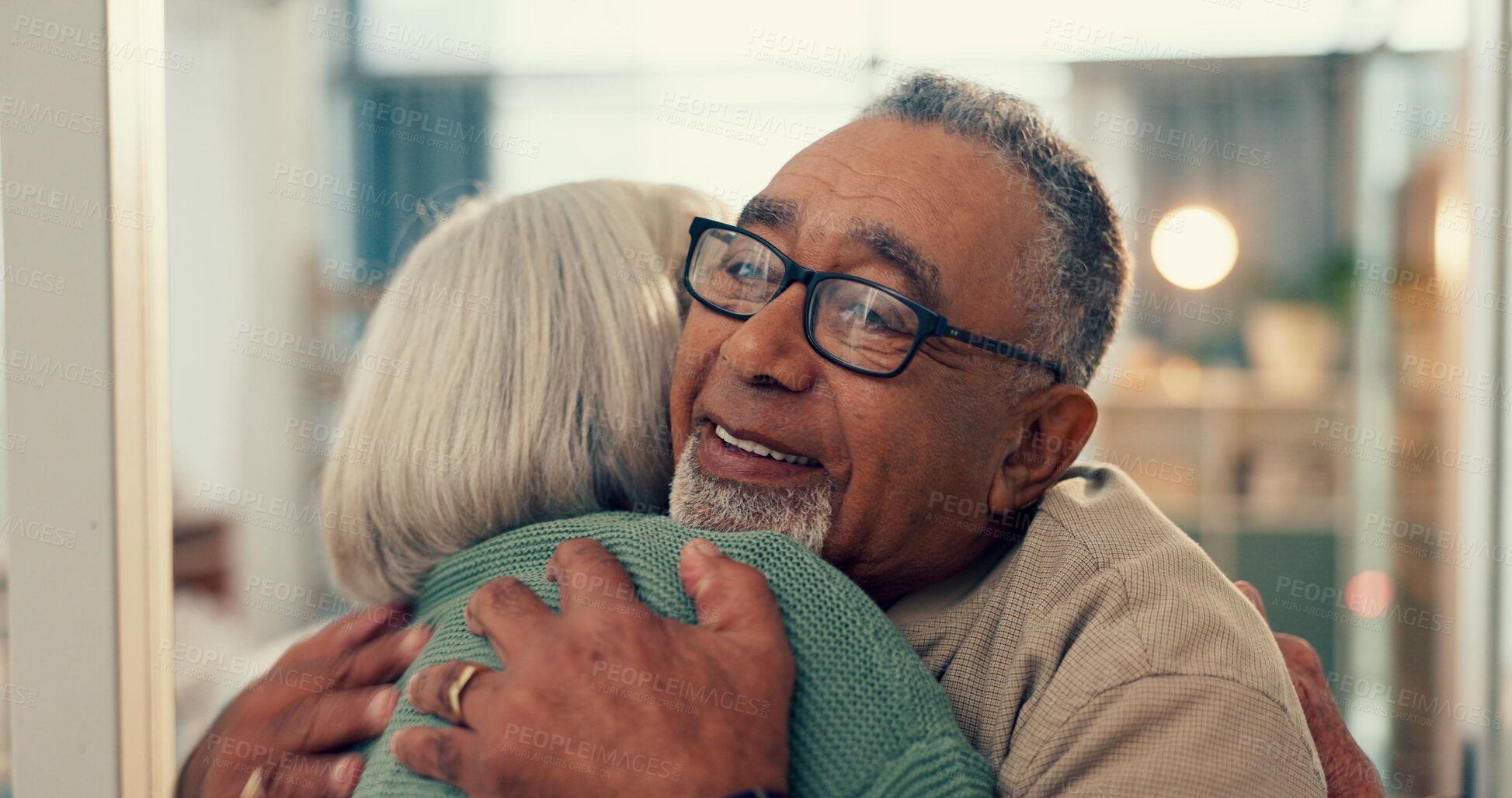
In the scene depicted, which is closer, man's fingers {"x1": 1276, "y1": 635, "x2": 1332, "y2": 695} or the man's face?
the man's face

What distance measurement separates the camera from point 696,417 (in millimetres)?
1045

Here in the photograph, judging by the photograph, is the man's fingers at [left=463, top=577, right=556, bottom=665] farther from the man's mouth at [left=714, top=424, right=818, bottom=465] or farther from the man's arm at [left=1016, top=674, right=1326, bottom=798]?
the man's arm at [left=1016, top=674, right=1326, bottom=798]

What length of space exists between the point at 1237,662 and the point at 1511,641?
2.17m

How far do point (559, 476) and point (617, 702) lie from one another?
0.31 m

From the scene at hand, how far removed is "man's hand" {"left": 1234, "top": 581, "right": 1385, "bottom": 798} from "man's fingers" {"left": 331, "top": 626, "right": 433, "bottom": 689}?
2.78 feet

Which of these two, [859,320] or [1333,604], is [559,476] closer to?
[859,320]

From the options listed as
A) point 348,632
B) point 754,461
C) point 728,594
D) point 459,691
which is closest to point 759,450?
point 754,461

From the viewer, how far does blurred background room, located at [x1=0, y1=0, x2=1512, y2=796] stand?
3.92 m

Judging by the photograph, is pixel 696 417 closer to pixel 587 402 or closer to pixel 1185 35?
pixel 587 402

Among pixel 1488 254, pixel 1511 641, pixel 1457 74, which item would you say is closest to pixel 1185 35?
pixel 1457 74

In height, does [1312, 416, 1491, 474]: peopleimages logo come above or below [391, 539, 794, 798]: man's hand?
below

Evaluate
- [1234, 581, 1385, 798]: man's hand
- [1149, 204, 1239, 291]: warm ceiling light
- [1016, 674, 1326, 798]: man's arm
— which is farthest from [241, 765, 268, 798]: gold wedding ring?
[1149, 204, 1239, 291]: warm ceiling light

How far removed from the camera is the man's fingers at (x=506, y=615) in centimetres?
78

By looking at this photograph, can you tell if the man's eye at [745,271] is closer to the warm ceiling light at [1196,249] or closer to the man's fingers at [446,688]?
the man's fingers at [446,688]
